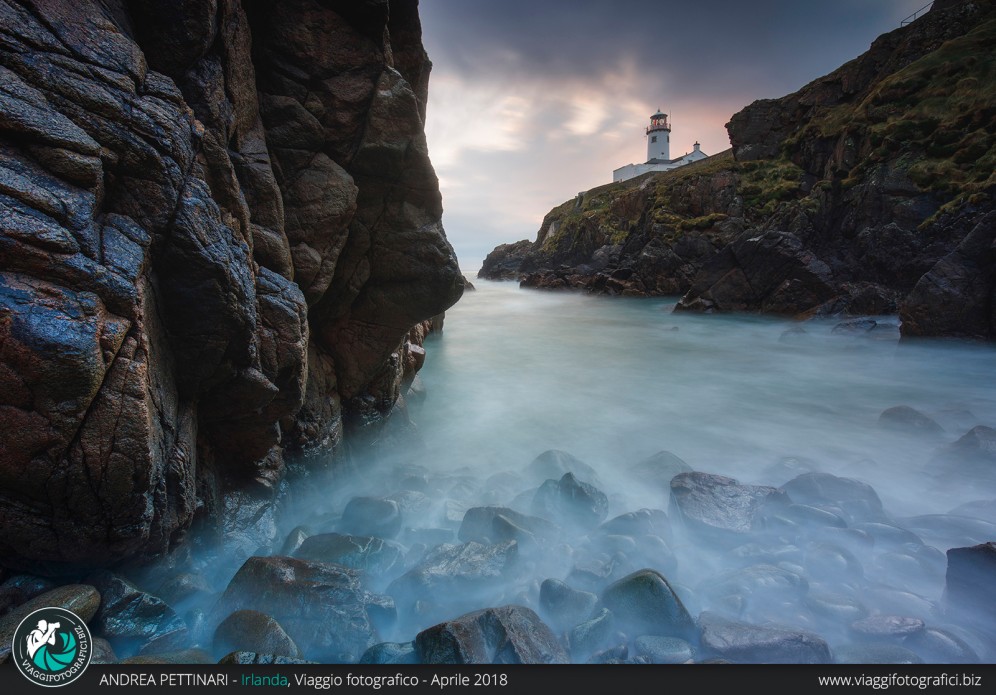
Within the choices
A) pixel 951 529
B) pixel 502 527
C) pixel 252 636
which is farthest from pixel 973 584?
pixel 252 636

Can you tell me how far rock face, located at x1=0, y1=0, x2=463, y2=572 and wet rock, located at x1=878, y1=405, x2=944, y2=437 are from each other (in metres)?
A: 9.87

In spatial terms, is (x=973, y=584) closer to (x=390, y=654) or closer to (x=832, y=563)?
(x=832, y=563)

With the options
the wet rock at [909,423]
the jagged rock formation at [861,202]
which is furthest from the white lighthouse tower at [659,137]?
the wet rock at [909,423]

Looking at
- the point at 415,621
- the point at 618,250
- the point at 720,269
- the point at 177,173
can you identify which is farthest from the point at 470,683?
the point at 618,250

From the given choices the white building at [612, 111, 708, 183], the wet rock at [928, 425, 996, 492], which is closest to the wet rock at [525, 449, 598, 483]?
the wet rock at [928, 425, 996, 492]

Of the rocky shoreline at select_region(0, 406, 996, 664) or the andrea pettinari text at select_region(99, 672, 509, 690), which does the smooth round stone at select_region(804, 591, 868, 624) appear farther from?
the andrea pettinari text at select_region(99, 672, 509, 690)

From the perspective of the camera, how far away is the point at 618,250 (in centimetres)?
5794

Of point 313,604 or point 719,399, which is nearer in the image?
point 313,604

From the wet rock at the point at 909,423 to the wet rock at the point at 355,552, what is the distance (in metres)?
10.3

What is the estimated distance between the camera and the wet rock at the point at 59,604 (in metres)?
3.01

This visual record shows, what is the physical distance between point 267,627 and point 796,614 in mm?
4925

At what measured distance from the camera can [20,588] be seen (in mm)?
3389

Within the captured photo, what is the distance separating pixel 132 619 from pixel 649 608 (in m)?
4.41

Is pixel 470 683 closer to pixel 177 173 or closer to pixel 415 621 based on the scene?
pixel 415 621
